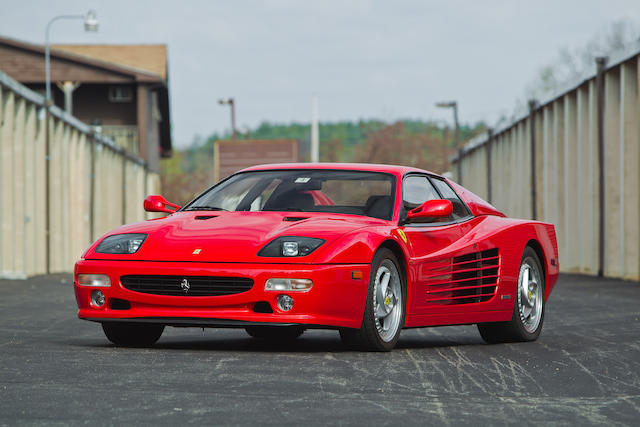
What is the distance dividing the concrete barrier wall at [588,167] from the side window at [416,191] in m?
10.3

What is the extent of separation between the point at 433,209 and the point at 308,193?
93 cm

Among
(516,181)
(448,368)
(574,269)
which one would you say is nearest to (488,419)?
(448,368)

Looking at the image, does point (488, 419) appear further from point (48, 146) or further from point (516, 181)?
point (516, 181)

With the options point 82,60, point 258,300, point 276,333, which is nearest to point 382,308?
point 258,300

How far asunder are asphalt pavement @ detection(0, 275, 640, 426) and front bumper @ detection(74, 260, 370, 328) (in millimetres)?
230

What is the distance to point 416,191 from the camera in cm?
844

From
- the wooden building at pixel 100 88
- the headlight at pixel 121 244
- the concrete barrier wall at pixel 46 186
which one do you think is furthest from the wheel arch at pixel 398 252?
the wooden building at pixel 100 88

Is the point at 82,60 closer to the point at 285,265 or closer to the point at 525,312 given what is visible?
the point at 525,312

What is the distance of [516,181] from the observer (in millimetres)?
28781

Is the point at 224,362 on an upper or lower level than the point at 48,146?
lower

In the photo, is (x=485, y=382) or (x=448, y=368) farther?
(x=448, y=368)

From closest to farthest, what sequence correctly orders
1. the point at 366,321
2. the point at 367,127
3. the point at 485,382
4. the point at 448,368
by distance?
the point at 485,382, the point at 448,368, the point at 366,321, the point at 367,127

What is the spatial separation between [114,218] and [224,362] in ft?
99.9

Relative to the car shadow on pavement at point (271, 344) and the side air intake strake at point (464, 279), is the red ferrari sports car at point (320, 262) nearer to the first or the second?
the side air intake strake at point (464, 279)
